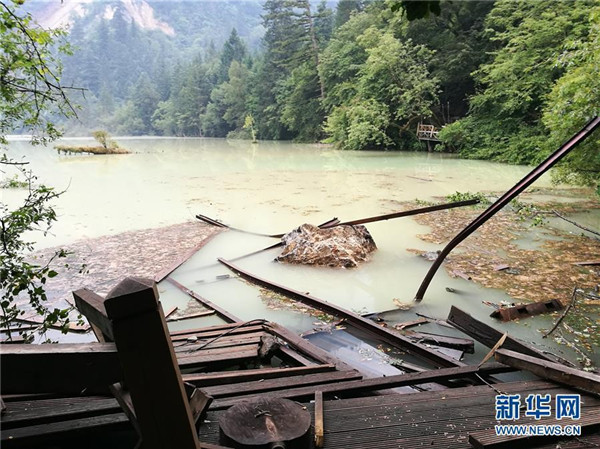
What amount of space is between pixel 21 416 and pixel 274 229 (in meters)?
7.74

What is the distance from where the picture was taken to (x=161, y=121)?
260 feet

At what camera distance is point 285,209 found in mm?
11953

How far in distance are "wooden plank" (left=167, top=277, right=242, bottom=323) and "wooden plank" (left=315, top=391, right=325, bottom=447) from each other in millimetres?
2500

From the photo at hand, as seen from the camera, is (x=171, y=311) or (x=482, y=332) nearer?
(x=482, y=332)

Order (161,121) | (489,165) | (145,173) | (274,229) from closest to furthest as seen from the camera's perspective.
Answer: (274,229) < (145,173) < (489,165) < (161,121)

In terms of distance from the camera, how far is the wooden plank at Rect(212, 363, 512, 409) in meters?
2.72

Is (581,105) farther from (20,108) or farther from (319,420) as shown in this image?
(20,108)

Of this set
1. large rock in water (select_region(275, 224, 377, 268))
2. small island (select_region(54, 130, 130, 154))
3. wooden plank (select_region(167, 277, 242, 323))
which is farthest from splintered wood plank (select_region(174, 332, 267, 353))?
small island (select_region(54, 130, 130, 154))

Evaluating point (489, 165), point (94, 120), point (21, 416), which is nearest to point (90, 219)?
point (21, 416)

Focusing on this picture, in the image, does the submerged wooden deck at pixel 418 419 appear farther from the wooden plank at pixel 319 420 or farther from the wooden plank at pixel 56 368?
the wooden plank at pixel 56 368

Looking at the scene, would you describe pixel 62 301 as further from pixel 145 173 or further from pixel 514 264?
pixel 145 173

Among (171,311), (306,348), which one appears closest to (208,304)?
(171,311)

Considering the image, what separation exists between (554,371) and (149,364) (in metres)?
2.87

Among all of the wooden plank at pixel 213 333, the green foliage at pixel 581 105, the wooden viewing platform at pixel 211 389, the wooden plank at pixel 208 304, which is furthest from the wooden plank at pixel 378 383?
the green foliage at pixel 581 105
